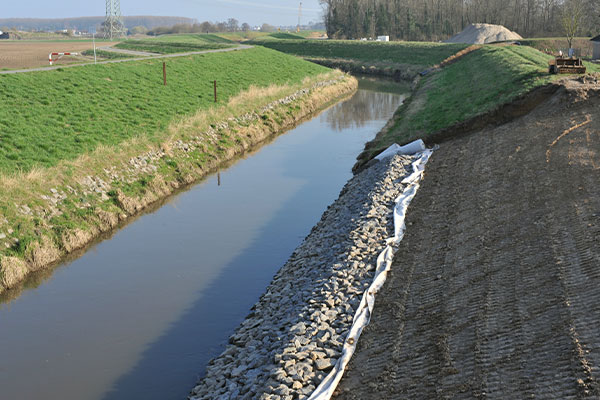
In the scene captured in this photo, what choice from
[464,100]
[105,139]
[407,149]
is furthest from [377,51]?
[105,139]

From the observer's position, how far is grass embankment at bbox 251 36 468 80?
2938 inches

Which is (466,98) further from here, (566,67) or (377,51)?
(377,51)

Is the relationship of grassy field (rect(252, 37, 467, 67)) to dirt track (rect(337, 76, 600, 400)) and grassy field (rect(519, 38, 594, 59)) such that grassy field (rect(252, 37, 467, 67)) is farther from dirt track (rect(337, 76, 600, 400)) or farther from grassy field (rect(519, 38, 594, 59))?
dirt track (rect(337, 76, 600, 400))

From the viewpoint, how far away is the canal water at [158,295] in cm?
1219

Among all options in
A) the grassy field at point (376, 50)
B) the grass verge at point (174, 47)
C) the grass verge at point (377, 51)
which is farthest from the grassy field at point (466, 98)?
the grass verge at point (174, 47)

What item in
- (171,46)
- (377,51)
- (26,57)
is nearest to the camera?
(26,57)

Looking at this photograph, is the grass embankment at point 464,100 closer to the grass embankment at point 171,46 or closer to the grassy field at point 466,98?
the grassy field at point 466,98

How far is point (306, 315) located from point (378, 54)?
255 feet

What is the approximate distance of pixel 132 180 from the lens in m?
22.7

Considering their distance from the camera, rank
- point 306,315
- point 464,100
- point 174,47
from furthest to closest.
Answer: point 174,47, point 464,100, point 306,315

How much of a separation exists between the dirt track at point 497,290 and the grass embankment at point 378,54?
52.7 meters

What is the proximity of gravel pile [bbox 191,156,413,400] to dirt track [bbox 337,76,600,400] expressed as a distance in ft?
2.05

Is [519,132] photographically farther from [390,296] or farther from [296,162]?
[390,296]

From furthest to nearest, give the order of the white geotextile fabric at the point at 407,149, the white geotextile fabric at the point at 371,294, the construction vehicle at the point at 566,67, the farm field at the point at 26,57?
the farm field at the point at 26,57
the construction vehicle at the point at 566,67
the white geotextile fabric at the point at 407,149
the white geotextile fabric at the point at 371,294
